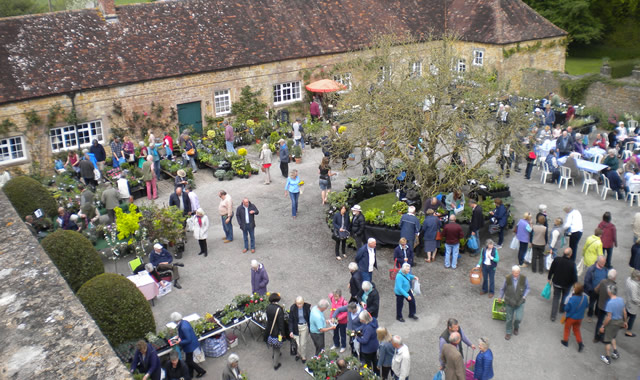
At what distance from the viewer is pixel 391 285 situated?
14578 millimetres

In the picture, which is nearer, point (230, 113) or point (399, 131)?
point (399, 131)

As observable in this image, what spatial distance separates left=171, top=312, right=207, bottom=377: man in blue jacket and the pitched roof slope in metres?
23.4

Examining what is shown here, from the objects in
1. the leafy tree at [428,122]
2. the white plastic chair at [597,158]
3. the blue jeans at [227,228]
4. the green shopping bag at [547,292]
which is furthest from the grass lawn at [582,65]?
the blue jeans at [227,228]

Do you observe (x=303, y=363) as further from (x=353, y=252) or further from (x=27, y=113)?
(x=27, y=113)

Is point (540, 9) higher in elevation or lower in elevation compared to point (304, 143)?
higher

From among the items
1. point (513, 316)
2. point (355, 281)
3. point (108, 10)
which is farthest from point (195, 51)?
point (513, 316)

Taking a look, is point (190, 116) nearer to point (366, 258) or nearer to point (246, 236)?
point (246, 236)

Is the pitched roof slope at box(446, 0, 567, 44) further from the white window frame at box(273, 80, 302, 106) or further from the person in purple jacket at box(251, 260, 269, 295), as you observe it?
the person in purple jacket at box(251, 260, 269, 295)

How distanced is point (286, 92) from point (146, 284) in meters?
16.4

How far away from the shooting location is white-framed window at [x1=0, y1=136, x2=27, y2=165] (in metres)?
22.0

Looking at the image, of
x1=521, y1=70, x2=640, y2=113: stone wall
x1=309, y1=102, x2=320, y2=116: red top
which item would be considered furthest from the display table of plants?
x1=521, y1=70, x2=640, y2=113: stone wall

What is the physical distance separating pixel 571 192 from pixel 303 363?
40.1ft

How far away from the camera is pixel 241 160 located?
72.9ft

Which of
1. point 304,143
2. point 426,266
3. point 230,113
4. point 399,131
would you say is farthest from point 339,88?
point 426,266
